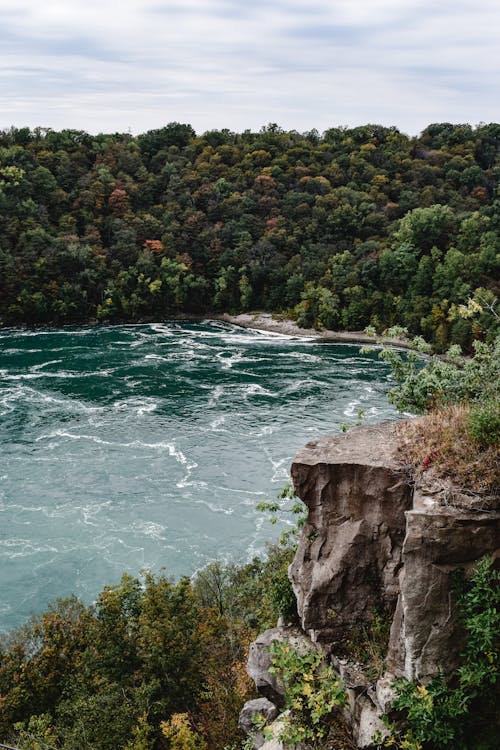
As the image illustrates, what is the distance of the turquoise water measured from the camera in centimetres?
3812

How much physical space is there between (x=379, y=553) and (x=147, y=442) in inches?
1678

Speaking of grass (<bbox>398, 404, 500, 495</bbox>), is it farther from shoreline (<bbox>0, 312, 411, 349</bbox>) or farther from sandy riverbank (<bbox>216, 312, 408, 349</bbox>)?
shoreline (<bbox>0, 312, 411, 349</bbox>)

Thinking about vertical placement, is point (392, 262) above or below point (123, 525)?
above

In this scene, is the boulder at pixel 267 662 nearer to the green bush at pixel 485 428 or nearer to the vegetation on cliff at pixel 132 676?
the vegetation on cliff at pixel 132 676

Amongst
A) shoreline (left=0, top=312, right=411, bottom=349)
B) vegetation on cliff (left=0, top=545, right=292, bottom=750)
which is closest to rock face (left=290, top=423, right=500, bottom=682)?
vegetation on cliff (left=0, top=545, right=292, bottom=750)

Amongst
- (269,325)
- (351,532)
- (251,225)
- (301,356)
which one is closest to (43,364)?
(301,356)

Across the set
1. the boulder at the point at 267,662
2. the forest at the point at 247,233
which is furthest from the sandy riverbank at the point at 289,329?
the boulder at the point at 267,662

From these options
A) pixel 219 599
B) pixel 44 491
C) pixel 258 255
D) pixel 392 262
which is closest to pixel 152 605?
pixel 219 599

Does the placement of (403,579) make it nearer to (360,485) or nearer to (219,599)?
(360,485)

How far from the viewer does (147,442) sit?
54.1 metres

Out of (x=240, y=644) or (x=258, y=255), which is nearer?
(x=240, y=644)

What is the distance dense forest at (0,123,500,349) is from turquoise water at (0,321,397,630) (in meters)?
11.4

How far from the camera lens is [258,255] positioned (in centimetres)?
10519

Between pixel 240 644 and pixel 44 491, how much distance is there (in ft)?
86.4
